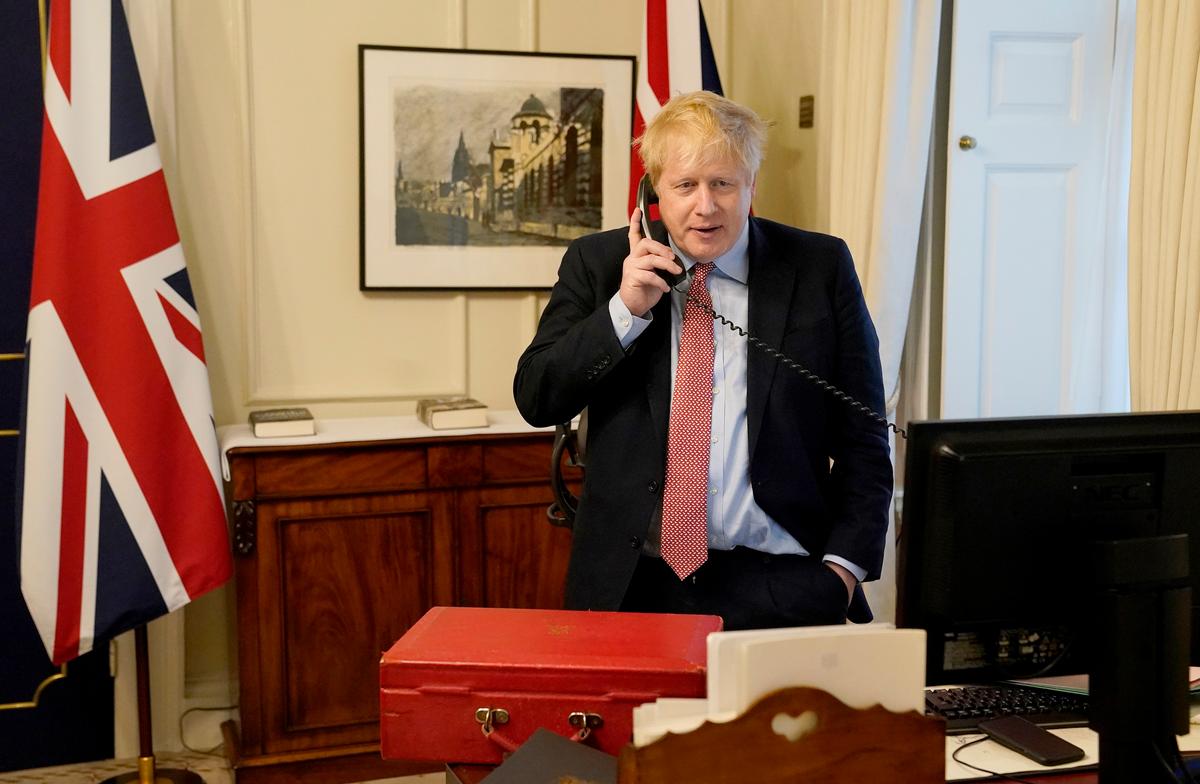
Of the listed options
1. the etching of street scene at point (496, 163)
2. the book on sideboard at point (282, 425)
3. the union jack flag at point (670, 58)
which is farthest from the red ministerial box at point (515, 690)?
the etching of street scene at point (496, 163)

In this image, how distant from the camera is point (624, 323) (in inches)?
79.4

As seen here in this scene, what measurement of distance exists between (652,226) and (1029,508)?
1009mm

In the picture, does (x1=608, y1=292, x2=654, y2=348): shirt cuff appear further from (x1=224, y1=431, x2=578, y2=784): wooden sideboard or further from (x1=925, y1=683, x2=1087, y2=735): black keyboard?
(x1=224, y1=431, x2=578, y2=784): wooden sideboard

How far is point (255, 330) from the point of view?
3854 millimetres

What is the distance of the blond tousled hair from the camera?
2.01 meters

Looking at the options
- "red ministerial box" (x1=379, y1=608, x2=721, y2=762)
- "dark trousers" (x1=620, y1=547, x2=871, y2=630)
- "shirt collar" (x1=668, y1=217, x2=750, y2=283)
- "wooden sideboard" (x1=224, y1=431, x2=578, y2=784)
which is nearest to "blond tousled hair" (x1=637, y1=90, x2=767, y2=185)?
"shirt collar" (x1=668, y1=217, x2=750, y2=283)

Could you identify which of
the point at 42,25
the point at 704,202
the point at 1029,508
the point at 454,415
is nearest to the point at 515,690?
the point at 1029,508

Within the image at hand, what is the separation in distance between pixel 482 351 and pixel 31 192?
1.47 m

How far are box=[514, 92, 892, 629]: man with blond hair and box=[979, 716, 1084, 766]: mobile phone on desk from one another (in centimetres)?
47

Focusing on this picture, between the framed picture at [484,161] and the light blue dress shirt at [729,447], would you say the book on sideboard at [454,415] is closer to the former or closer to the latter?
the framed picture at [484,161]

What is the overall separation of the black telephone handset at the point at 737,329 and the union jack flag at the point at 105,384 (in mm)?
1633

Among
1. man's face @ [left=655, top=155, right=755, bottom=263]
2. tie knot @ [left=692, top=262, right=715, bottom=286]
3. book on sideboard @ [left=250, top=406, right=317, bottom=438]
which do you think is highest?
man's face @ [left=655, top=155, right=755, bottom=263]

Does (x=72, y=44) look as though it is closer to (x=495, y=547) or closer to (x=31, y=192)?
(x=31, y=192)

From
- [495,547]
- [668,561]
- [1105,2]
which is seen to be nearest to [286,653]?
[495,547]
